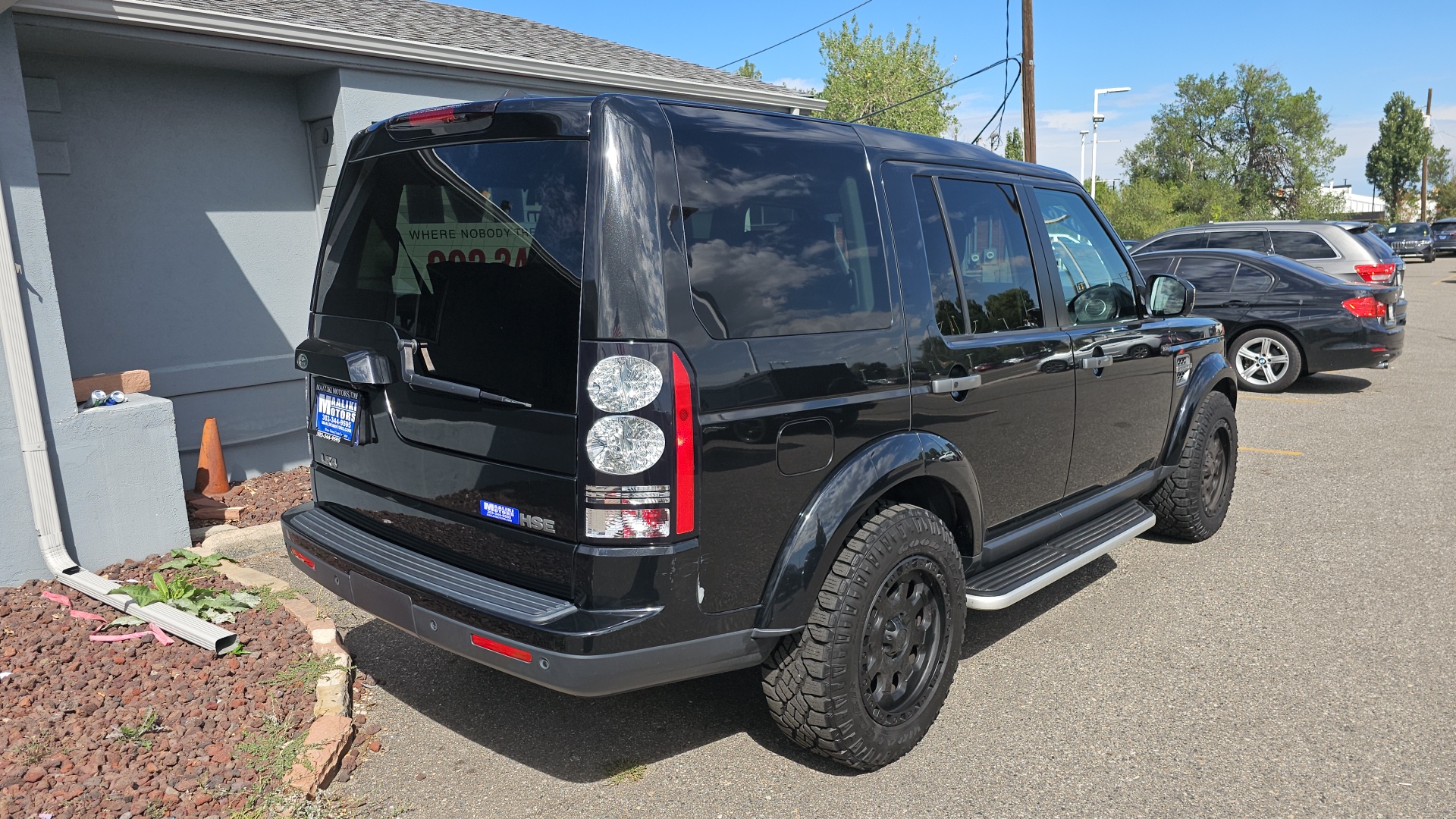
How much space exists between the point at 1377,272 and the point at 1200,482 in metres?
7.65

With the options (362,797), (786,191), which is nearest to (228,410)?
(362,797)

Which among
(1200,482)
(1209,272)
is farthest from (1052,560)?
(1209,272)

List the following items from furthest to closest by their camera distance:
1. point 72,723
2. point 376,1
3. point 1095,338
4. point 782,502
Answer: point 376,1
point 1095,338
point 72,723
point 782,502

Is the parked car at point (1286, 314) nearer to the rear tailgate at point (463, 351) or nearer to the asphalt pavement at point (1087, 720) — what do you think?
the asphalt pavement at point (1087, 720)

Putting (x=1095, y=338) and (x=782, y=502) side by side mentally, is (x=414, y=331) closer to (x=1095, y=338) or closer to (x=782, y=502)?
(x=782, y=502)

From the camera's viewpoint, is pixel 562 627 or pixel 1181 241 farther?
pixel 1181 241

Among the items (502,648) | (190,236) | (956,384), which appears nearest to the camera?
(502,648)

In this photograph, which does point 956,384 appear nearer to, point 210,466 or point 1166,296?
point 1166,296

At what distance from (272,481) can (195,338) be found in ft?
3.76

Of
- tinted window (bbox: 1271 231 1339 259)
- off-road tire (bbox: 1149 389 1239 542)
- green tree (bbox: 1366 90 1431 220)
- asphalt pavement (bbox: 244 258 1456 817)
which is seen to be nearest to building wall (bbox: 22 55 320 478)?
asphalt pavement (bbox: 244 258 1456 817)

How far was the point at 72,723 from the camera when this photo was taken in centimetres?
334

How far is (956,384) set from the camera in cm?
349

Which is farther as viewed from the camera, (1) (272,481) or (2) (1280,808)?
(1) (272,481)

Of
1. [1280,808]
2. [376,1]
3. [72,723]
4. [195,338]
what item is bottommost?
[1280,808]
